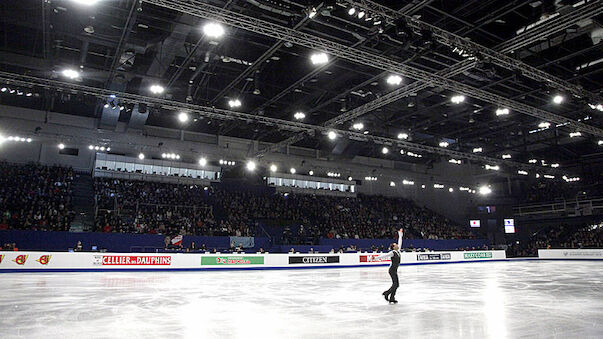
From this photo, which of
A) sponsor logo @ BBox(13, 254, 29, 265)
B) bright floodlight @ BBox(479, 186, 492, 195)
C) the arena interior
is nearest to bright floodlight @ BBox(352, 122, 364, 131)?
the arena interior

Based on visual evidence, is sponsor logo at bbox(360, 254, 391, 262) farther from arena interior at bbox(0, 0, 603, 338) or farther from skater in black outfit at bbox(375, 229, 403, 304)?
skater in black outfit at bbox(375, 229, 403, 304)

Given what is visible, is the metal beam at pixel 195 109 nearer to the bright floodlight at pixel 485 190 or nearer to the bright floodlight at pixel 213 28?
the bright floodlight at pixel 213 28

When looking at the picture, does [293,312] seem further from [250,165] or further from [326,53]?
[250,165]

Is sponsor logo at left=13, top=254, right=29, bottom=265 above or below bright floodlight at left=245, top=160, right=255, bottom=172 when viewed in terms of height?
below

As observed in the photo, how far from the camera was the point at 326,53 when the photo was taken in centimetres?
1523

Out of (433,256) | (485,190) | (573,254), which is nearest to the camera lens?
(433,256)

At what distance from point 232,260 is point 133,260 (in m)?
4.87

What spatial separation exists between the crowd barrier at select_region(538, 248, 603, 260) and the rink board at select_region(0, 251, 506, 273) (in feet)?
47.1

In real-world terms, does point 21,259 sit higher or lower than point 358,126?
lower

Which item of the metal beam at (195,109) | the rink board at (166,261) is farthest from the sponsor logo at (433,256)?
the metal beam at (195,109)

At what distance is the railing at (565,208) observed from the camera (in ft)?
121

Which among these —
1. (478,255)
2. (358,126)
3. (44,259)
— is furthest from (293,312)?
(478,255)

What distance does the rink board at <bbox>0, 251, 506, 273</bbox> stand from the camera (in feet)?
52.7

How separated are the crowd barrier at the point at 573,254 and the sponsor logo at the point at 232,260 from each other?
25.7 m
